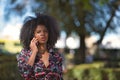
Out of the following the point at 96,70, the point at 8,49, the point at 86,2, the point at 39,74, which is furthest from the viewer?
the point at 8,49

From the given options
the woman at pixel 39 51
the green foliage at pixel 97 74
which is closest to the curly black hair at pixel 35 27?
the woman at pixel 39 51

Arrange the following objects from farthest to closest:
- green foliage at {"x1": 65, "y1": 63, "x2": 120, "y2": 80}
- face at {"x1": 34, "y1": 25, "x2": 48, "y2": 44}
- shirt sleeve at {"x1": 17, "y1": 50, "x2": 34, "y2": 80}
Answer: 1. green foliage at {"x1": 65, "y1": 63, "x2": 120, "y2": 80}
2. face at {"x1": 34, "y1": 25, "x2": 48, "y2": 44}
3. shirt sleeve at {"x1": 17, "y1": 50, "x2": 34, "y2": 80}

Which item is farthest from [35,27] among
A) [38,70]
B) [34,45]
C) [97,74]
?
[97,74]

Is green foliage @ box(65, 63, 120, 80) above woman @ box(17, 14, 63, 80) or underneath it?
underneath

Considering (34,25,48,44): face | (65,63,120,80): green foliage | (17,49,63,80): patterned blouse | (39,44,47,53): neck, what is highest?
(34,25,48,44): face

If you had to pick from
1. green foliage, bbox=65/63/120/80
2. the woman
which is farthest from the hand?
green foliage, bbox=65/63/120/80

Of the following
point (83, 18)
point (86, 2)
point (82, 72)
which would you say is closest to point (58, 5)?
point (83, 18)

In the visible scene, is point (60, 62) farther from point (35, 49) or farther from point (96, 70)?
point (96, 70)

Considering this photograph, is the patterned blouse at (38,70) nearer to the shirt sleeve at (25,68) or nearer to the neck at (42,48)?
the shirt sleeve at (25,68)

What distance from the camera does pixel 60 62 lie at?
175 inches

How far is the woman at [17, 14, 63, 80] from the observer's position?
4.30 meters

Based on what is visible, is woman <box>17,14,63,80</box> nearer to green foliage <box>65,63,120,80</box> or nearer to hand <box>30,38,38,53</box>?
hand <box>30,38,38,53</box>

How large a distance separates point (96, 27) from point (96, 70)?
Result: 13.9 metres

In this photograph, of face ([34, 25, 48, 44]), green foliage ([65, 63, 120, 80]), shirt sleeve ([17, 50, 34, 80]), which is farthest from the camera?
green foliage ([65, 63, 120, 80])
